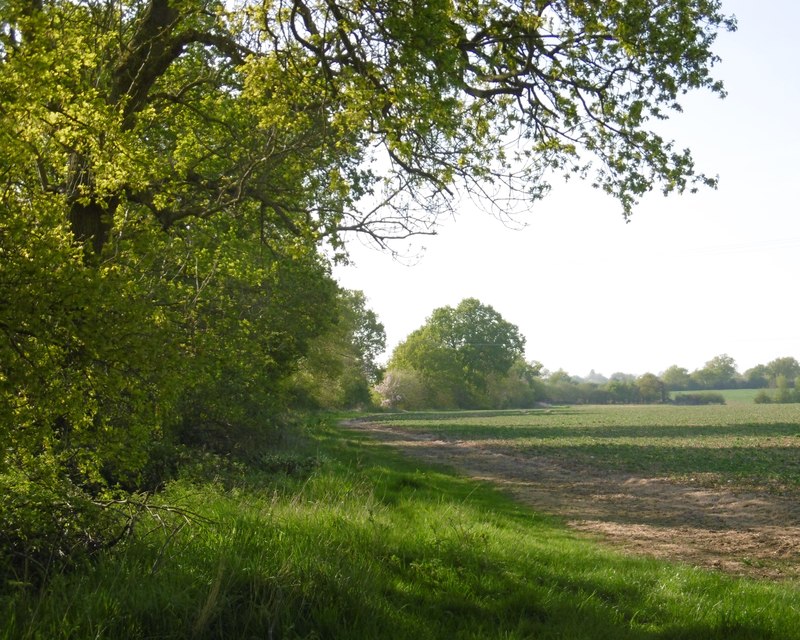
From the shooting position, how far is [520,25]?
36.8 feet

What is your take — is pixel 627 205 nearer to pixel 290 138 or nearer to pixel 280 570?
pixel 290 138

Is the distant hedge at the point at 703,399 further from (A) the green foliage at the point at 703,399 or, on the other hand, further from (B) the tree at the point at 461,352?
(B) the tree at the point at 461,352

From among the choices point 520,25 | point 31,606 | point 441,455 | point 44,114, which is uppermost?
point 520,25

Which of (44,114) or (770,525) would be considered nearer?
(44,114)

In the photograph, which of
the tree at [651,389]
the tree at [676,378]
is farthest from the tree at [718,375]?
the tree at [651,389]

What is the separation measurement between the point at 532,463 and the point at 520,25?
19811 millimetres

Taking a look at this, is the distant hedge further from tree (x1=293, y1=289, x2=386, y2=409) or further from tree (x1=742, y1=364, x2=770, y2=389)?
tree (x1=293, y1=289, x2=386, y2=409)

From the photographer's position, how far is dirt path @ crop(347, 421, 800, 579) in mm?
11750

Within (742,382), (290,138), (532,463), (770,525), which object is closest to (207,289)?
(290,138)

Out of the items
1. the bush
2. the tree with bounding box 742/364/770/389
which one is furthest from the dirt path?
the tree with bounding box 742/364/770/389

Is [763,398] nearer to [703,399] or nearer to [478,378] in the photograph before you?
[703,399]

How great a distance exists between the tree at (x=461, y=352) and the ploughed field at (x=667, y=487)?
7604cm

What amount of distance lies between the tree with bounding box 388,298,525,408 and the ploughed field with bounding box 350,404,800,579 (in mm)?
76044

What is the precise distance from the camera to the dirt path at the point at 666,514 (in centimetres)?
1175
